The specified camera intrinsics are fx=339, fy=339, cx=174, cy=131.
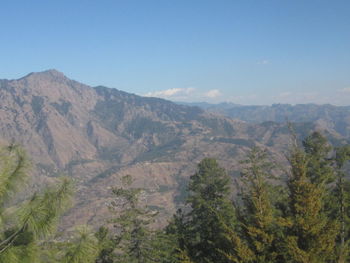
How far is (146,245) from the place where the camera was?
Answer: 2566 centimetres

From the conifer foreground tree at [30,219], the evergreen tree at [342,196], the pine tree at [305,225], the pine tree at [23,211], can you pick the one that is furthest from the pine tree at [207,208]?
the pine tree at [23,211]

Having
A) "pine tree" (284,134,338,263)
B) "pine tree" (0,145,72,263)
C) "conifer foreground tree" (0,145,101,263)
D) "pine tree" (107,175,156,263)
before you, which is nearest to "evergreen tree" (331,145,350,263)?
"pine tree" (284,134,338,263)

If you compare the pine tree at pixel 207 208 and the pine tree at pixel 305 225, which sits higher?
the pine tree at pixel 305 225

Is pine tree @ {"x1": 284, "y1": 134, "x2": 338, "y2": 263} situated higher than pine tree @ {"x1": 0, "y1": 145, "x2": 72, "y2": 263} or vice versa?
pine tree @ {"x1": 0, "y1": 145, "x2": 72, "y2": 263}

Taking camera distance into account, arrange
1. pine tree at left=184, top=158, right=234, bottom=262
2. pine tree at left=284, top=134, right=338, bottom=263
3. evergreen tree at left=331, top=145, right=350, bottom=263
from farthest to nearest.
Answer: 1. pine tree at left=184, top=158, right=234, bottom=262
2. evergreen tree at left=331, top=145, right=350, bottom=263
3. pine tree at left=284, top=134, right=338, bottom=263

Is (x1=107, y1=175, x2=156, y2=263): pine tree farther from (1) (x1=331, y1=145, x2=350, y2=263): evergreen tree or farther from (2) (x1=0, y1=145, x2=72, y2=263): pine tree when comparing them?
(2) (x1=0, y1=145, x2=72, y2=263): pine tree

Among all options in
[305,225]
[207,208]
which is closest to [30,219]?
[305,225]

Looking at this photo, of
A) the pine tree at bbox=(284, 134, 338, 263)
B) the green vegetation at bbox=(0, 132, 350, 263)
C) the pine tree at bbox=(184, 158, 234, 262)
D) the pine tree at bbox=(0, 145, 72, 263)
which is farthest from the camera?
the pine tree at bbox=(184, 158, 234, 262)

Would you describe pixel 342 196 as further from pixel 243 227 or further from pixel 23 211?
pixel 23 211

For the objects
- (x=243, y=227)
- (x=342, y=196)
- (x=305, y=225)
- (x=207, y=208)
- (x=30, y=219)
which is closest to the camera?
(x=30, y=219)

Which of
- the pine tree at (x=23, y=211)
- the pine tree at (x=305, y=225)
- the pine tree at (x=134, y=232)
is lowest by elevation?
the pine tree at (x=134, y=232)

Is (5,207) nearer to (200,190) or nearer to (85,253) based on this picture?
(85,253)

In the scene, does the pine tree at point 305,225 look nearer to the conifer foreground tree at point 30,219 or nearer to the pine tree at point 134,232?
the conifer foreground tree at point 30,219

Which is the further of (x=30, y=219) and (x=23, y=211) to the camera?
(x=23, y=211)
